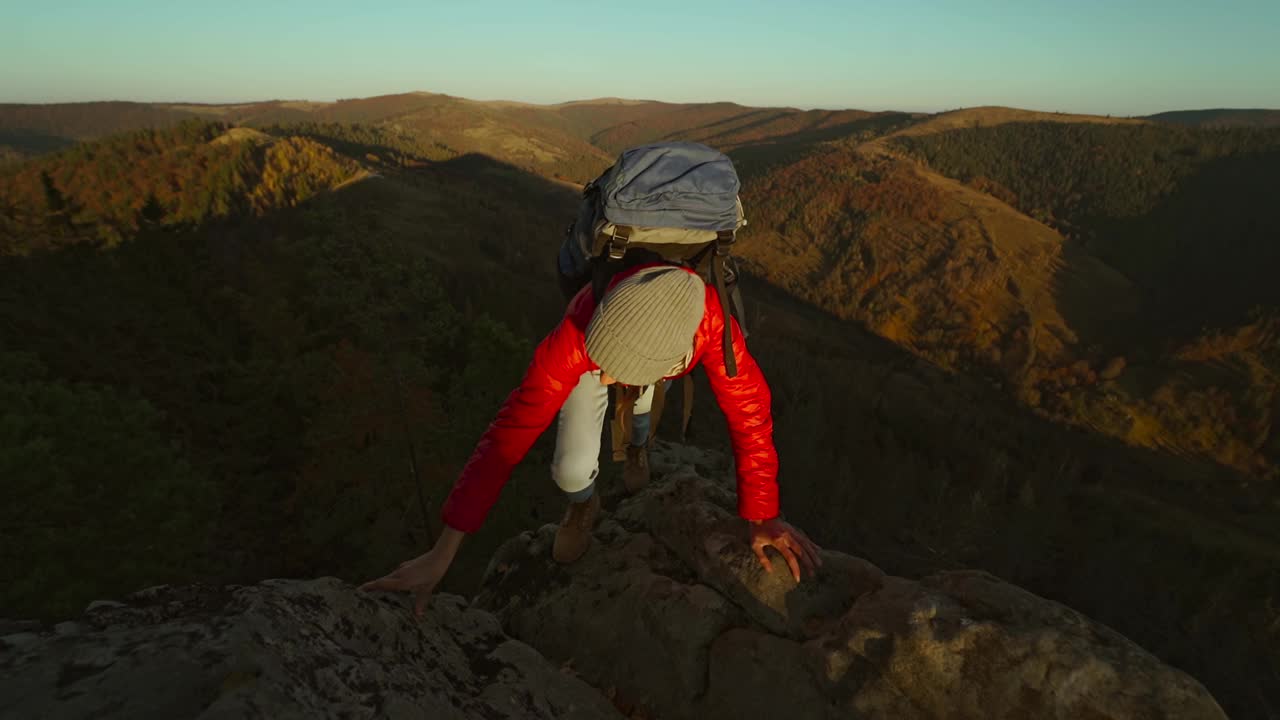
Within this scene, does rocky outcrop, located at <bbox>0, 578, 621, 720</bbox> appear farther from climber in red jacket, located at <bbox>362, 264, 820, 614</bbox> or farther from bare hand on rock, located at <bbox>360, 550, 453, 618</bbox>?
climber in red jacket, located at <bbox>362, 264, 820, 614</bbox>

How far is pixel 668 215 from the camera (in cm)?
288

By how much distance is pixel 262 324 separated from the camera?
17.6 metres

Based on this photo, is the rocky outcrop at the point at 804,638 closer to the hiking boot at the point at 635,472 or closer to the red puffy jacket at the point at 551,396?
the hiking boot at the point at 635,472

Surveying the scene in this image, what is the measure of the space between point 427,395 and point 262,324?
23.7 feet

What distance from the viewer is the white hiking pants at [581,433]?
11.1 feet

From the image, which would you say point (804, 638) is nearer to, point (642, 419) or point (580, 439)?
point (580, 439)

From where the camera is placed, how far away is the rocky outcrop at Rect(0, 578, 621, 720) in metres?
1.56

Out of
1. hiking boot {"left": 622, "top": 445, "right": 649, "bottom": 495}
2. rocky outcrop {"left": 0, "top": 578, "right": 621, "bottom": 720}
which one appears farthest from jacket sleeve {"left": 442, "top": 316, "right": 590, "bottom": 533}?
hiking boot {"left": 622, "top": 445, "right": 649, "bottom": 495}

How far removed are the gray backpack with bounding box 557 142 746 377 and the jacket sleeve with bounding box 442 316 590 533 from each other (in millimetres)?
370

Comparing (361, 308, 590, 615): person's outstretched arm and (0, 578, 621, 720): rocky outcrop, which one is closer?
(0, 578, 621, 720): rocky outcrop

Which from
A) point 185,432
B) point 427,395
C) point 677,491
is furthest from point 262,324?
point 677,491

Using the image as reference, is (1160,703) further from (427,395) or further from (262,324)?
(262,324)

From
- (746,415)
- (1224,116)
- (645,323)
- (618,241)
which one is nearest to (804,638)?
(746,415)

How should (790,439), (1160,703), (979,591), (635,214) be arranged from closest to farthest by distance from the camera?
1. (1160,703)
2. (635,214)
3. (979,591)
4. (790,439)
